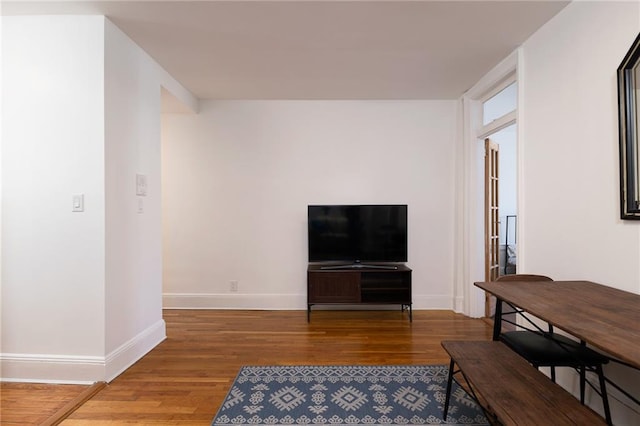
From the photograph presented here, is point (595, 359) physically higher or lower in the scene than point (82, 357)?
higher

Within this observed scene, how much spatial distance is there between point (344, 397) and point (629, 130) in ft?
7.27

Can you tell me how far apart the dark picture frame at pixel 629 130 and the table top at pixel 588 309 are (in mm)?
452

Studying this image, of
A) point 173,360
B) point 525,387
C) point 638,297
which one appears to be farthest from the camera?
point 173,360

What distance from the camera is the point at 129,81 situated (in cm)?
250

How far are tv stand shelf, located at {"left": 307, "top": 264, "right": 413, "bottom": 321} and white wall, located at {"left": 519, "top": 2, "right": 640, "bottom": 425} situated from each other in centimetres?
129

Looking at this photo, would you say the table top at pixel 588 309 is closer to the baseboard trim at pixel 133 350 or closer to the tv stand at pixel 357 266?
the tv stand at pixel 357 266

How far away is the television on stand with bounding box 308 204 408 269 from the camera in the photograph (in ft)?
12.0

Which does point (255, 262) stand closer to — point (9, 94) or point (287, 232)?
point (287, 232)

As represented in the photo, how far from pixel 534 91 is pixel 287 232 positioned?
2804 millimetres

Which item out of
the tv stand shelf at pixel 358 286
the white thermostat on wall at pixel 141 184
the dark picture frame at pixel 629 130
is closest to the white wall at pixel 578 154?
the dark picture frame at pixel 629 130

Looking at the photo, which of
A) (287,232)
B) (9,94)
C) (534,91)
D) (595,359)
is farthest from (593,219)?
(9,94)

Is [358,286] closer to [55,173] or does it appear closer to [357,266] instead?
[357,266]

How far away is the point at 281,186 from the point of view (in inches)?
155

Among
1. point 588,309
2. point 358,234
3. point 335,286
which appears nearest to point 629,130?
point 588,309
